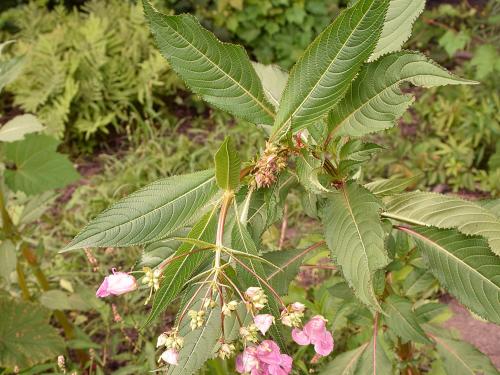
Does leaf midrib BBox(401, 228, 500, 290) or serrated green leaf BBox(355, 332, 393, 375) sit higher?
leaf midrib BBox(401, 228, 500, 290)

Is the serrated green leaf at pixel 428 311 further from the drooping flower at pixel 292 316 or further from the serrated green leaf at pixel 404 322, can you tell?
the drooping flower at pixel 292 316

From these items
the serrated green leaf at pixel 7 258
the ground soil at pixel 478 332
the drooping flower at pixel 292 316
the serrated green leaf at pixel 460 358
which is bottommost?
the ground soil at pixel 478 332

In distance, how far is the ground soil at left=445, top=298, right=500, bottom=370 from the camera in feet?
8.16

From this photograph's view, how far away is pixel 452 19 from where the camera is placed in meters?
4.33

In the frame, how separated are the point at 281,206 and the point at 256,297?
28 centimetres

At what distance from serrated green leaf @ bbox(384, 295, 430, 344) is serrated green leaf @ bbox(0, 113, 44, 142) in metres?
1.25

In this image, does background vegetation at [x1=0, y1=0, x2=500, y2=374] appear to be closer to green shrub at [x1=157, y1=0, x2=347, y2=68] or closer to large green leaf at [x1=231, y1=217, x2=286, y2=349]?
green shrub at [x1=157, y1=0, x2=347, y2=68]

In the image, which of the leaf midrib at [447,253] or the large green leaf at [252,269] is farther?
the leaf midrib at [447,253]

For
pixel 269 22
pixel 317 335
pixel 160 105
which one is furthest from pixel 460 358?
pixel 269 22

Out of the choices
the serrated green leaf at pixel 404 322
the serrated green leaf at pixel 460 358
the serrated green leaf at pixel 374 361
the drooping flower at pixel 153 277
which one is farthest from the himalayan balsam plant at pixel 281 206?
the serrated green leaf at pixel 460 358

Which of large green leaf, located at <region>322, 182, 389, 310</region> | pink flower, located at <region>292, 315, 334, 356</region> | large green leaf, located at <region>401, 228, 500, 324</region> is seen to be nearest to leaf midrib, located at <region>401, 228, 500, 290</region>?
large green leaf, located at <region>401, 228, 500, 324</region>

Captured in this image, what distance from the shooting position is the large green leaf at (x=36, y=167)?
2.08 m

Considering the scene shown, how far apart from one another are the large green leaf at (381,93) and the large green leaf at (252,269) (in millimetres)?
276

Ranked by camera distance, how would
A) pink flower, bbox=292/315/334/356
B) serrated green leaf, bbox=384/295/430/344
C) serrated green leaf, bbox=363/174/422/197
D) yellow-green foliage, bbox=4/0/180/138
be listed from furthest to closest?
yellow-green foliage, bbox=4/0/180/138, serrated green leaf, bbox=384/295/430/344, serrated green leaf, bbox=363/174/422/197, pink flower, bbox=292/315/334/356
